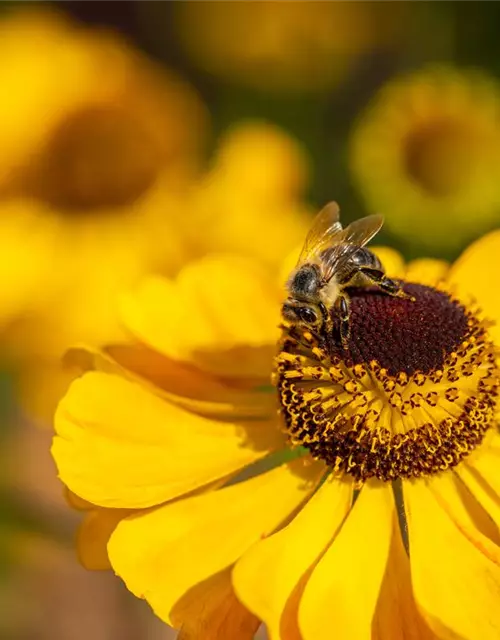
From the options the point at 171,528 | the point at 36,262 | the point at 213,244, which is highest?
the point at 171,528

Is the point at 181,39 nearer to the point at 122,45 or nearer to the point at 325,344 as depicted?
the point at 122,45

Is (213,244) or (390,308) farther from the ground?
(390,308)

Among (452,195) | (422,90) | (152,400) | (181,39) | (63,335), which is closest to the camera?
(152,400)

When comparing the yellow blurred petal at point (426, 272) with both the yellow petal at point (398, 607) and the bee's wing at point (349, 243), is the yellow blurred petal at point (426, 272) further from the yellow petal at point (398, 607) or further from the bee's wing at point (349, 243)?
the yellow petal at point (398, 607)

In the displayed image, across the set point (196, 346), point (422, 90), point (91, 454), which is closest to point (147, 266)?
point (422, 90)

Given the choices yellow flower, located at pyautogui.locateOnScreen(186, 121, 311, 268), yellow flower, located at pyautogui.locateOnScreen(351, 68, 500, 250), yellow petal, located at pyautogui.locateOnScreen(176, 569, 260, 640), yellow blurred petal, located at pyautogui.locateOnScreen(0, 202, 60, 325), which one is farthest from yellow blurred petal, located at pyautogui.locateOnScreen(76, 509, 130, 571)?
yellow blurred petal, located at pyautogui.locateOnScreen(0, 202, 60, 325)

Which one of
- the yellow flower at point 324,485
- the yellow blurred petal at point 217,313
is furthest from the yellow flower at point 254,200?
the yellow flower at point 324,485

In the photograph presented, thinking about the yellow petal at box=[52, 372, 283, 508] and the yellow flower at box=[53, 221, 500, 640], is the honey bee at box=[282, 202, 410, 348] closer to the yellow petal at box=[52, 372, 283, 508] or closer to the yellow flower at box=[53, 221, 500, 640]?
the yellow flower at box=[53, 221, 500, 640]

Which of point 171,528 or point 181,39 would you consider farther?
point 181,39
